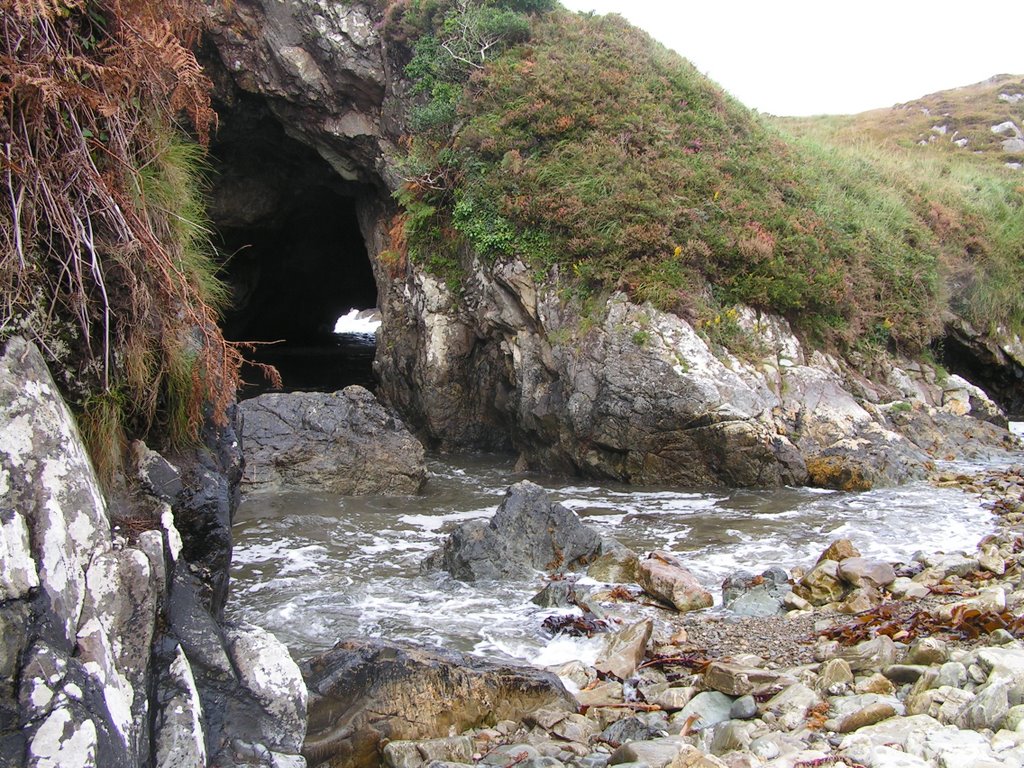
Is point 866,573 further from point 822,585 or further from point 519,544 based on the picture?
point 519,544

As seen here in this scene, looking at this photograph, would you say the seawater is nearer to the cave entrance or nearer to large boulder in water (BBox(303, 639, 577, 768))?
large boulder in water (BBox(303, 639, 577, 768))

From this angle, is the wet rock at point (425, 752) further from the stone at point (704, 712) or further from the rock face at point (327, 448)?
the rock face at point (327, 448)

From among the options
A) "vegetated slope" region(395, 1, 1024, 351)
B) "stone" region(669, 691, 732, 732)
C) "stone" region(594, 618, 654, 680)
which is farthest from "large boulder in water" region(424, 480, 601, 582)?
"vegetated slope" region(395, 1, 1024, 351)

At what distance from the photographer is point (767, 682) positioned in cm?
535

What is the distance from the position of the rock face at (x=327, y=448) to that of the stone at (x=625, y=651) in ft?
23.4

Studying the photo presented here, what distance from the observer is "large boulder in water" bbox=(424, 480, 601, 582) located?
28.8 feet

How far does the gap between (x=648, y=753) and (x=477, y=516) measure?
7.65 metres

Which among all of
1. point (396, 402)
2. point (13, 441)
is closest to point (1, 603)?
point (13, 441)

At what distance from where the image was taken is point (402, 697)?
16.6 ft

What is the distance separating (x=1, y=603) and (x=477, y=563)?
5772mm

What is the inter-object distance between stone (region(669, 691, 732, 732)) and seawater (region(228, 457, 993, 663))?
162 cm

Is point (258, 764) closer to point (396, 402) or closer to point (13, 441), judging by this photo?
point (13, 441)

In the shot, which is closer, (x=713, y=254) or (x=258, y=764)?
(x=258, y=764)

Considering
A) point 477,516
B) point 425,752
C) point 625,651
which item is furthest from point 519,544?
point 425,752
